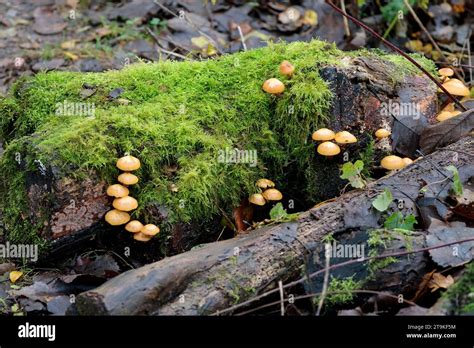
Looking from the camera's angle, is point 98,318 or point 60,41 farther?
point 60,41

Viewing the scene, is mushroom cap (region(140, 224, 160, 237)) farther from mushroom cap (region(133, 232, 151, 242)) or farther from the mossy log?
the mossy log

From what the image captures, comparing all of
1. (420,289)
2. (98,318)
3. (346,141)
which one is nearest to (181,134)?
(346,141)

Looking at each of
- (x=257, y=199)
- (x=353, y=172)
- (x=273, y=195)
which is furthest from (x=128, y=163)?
(x=353, y=172)

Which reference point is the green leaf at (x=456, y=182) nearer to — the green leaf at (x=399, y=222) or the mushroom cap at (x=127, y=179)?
the green leaf at (x=399, y=222)

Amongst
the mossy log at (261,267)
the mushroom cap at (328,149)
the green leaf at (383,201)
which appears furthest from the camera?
the mushroom cap at (328,149)

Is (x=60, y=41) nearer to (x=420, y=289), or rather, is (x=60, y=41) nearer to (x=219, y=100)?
(x=219, y=100)

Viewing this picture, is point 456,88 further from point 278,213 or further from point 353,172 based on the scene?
point 278,213

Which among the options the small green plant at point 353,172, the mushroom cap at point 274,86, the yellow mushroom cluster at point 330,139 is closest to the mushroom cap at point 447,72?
the yellow mushroom cluster at point 330,139
